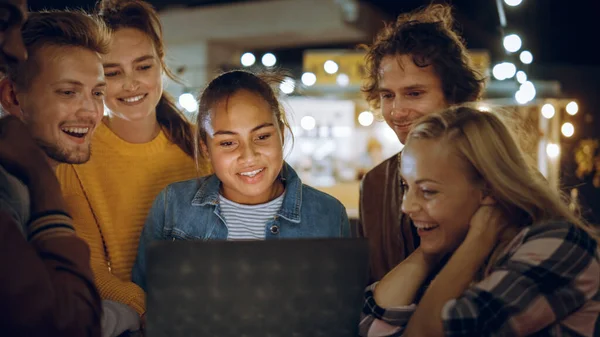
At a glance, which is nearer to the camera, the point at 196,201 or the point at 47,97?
the point at 47,97

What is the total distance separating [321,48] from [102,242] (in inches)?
308

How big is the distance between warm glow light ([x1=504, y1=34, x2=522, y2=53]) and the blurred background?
0.01 m

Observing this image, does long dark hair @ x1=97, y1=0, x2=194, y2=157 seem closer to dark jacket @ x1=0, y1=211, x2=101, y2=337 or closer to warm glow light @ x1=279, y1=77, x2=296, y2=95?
warm glow light @ x1=279, y1=77, x2=296, y2=95

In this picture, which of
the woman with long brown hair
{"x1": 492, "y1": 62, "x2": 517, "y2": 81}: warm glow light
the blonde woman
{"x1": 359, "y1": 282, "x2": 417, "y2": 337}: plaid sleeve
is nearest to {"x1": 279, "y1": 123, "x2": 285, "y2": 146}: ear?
the woman with long brown hair

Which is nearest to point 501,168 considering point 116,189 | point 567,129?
point 116,189

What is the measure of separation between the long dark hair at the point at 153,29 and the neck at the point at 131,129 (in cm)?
9

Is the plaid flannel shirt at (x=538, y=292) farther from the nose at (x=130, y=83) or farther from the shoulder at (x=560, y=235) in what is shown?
the nose at (x=130, y=83)

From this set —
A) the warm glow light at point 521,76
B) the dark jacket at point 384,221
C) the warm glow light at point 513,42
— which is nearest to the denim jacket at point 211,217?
the dark jacket at point 384,221

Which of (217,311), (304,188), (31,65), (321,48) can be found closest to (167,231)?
(304,188)

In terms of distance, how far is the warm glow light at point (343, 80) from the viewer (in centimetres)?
646

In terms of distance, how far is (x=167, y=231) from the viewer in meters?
1.90

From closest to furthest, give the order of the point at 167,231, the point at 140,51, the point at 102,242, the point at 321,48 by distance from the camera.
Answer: the point at 167,231, the point at 102,242, the point at 140,51, the point at 321,48

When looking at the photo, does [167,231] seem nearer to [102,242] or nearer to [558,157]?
[102,242]

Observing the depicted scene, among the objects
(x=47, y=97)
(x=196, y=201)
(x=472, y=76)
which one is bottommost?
(x=196, y=201)
